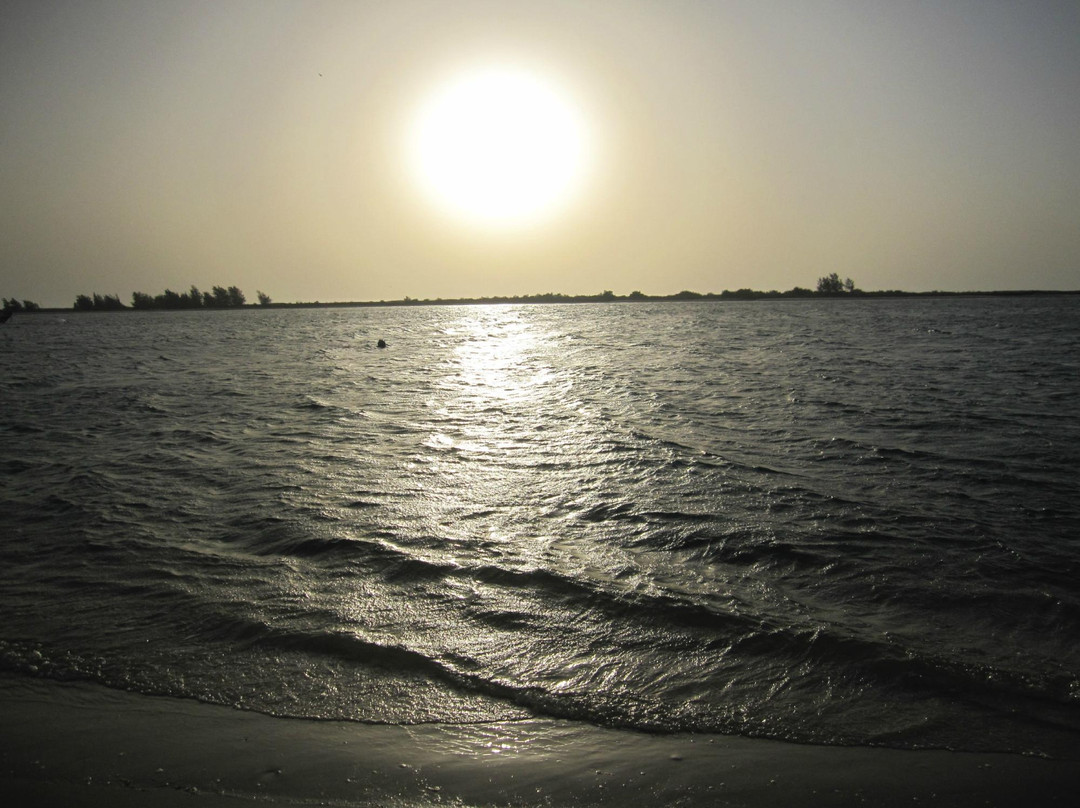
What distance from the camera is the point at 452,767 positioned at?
4520 millimetres

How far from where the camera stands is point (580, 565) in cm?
841

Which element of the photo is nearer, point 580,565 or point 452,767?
point 452,767

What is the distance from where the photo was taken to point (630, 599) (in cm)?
738

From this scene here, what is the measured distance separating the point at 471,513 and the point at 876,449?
30.9 ft

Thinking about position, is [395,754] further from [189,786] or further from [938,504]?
[938,504]

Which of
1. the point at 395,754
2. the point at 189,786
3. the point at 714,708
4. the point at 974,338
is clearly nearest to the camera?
the point at 189,786

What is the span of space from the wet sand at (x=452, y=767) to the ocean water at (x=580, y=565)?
0.24 m

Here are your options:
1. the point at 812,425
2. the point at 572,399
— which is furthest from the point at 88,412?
Answer: the point at 812,425

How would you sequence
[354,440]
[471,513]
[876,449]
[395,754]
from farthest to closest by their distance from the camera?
[354,440] → [876,449] → [471,513] → [395,754]

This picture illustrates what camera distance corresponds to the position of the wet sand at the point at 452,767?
164 inches

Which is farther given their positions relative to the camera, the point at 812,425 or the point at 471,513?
the point at 812,425

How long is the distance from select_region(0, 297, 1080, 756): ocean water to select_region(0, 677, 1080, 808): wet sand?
0.79 ft

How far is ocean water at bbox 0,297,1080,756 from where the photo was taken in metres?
5.55

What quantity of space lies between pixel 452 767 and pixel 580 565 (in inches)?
161
